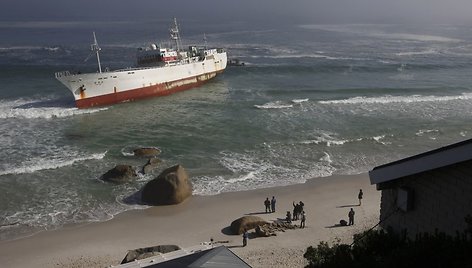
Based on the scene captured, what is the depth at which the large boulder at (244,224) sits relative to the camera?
19892 mm

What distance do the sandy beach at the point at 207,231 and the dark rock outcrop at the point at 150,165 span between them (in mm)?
4853

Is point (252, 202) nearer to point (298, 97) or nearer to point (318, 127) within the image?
point (318, 127)

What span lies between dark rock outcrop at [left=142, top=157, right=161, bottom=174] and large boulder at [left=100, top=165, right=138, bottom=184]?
91 centimetres

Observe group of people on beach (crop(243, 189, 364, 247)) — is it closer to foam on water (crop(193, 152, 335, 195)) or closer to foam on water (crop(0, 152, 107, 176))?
foam on water (crop(193, 152, 335, 195))

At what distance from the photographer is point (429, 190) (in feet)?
23.6

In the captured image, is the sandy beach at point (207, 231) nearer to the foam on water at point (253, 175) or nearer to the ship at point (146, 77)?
the foam on water at point (253, 175)

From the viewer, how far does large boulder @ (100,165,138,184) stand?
25766mm

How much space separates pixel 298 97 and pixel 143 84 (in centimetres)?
1550

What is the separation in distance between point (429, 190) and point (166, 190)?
56.7 feet

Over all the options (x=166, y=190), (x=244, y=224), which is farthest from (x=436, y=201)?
(x=166, y=190)

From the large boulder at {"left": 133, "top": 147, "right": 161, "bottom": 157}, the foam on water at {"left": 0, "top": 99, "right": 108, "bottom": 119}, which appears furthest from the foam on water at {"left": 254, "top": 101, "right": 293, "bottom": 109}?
the large boulder at {"left": 133, "top": 147, "right": 161, "bottom": 157}

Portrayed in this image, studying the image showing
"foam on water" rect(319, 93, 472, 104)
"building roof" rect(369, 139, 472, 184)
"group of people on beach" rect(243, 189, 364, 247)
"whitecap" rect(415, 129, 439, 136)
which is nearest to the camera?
"building roof" rect(369, 139, 472, 184)

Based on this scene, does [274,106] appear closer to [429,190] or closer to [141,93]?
[141,93]

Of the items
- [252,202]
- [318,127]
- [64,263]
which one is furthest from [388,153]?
[64,263]
